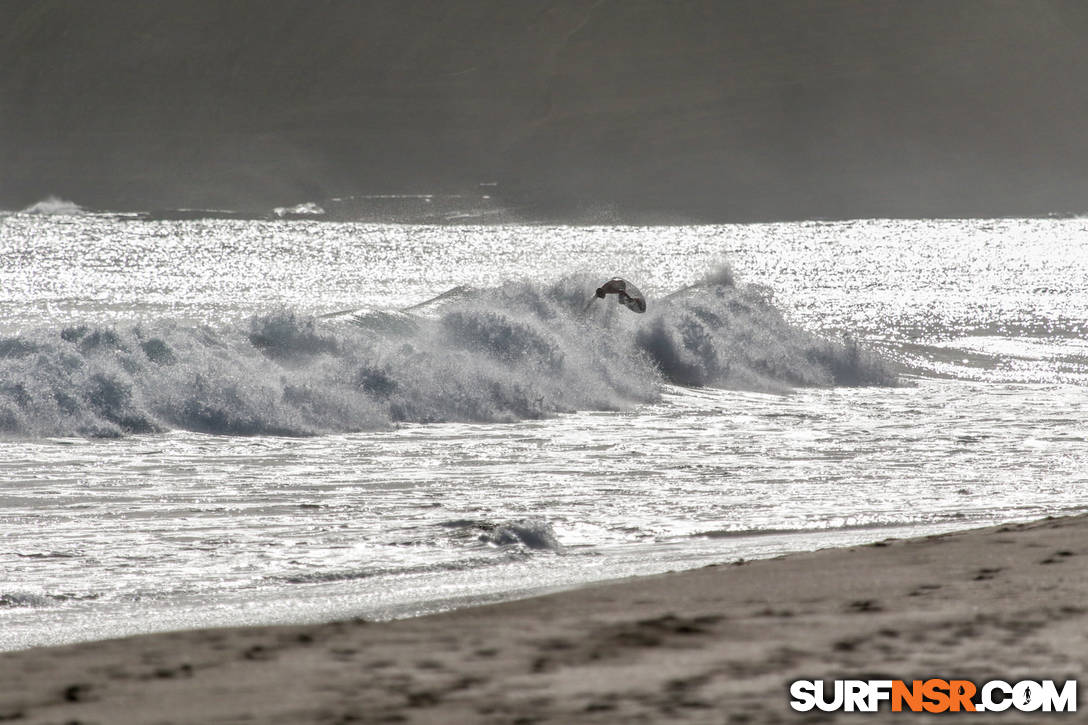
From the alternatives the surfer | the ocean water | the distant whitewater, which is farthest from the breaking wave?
the distant whitewater

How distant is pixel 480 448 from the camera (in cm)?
1470

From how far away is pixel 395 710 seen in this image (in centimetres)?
519

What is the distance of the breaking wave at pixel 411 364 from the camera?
15.9m

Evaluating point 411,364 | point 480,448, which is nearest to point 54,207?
point 411,364

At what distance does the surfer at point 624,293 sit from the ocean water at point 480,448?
30 cm

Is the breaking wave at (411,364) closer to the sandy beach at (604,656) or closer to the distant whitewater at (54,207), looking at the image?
the sandy beach at (604,656)

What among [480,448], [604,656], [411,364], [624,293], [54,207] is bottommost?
[604,656]

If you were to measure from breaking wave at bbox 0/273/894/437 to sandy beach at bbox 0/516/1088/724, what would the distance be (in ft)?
29.8

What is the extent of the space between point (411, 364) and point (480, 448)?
424 cm

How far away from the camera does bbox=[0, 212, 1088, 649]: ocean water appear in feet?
29.2

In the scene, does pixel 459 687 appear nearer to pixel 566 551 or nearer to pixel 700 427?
pixel 566 551

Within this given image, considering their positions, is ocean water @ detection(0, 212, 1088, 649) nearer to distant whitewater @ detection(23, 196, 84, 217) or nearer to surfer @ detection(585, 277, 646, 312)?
surfer @ detection(585, 277, 646, 312)

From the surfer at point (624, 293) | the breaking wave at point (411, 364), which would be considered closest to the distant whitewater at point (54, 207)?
the surfer at point (624, 293)

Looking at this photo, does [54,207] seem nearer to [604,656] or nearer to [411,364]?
[411,364]
